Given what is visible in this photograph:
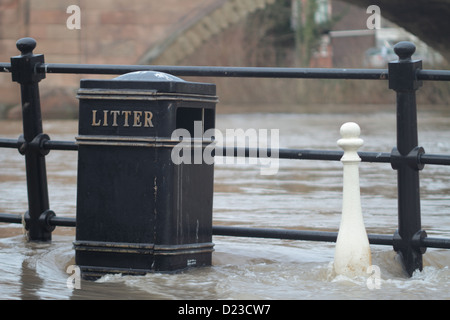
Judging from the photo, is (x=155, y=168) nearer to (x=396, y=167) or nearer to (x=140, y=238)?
(x=140, y=238)

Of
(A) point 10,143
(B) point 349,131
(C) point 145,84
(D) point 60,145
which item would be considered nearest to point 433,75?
(B) point 349,131

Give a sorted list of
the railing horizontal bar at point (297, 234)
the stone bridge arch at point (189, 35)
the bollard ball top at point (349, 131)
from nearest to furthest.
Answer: the bollard ball top at point (349, 131), the railing horizontal bar at point (297, 234), the stone bridge arch at point (189, 35)

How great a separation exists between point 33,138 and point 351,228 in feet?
6.87

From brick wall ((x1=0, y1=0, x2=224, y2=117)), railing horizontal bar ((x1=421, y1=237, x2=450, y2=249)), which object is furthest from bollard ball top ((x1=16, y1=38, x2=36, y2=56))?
brick wall ((x1=0, y1=0, x2=224, y2=117))

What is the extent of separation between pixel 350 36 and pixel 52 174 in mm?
42799

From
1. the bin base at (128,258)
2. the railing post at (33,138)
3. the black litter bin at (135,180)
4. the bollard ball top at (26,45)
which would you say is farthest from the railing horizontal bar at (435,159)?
the bollard ball top at (26,45)

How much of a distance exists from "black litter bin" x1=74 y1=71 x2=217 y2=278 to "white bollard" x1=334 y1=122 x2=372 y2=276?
72 centimetres

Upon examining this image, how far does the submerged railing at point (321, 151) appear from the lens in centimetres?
452

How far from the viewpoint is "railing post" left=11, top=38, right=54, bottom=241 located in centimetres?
522

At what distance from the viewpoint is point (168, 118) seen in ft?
13.9

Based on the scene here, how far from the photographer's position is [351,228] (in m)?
4.13

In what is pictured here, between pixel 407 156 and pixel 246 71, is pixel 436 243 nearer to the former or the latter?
pixel 407 156

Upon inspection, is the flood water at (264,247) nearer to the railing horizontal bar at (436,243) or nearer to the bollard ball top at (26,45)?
the railing horizontal bar at (436,243)
